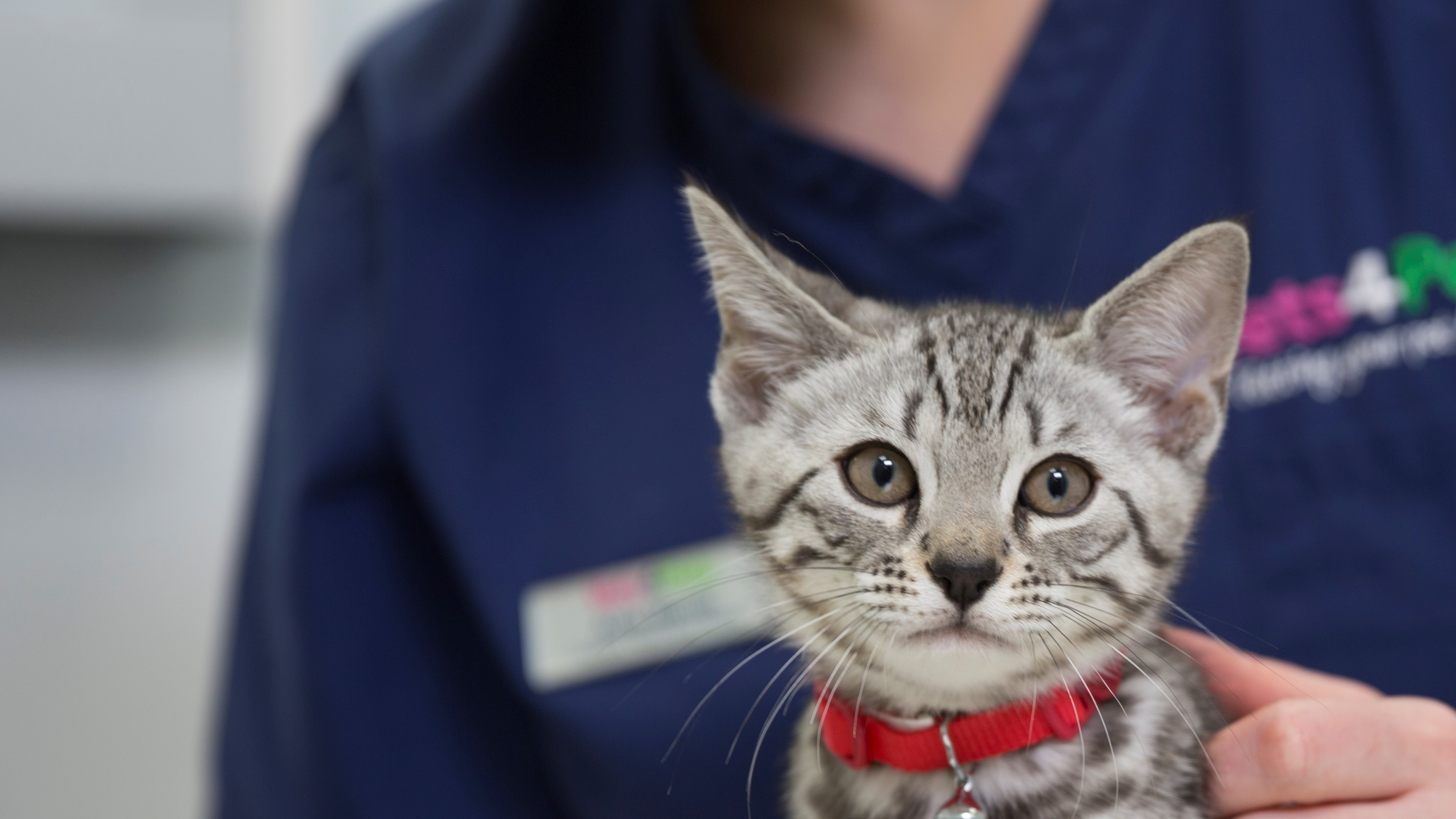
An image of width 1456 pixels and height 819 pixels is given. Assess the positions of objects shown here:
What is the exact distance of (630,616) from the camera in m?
1.00

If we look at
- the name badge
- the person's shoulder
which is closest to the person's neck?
the person's shoulder

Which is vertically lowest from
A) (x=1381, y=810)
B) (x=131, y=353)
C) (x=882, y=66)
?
(x=1381, y=810)

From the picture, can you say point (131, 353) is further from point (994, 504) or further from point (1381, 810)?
point (1381, 810)

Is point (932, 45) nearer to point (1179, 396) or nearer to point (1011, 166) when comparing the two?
point (1011, 166)

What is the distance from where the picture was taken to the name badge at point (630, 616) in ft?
3.20

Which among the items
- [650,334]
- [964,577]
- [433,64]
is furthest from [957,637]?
[433,64]

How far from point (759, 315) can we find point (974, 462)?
0.51ft

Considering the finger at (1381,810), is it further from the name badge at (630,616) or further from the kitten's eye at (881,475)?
the name badge at (630,616)

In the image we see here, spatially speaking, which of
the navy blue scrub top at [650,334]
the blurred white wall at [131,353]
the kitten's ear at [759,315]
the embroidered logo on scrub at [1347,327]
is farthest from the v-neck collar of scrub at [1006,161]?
the blurred white wall at [131,353]

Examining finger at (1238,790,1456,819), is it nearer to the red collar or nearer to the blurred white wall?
the red collar

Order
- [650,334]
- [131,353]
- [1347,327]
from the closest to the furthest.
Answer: [1347,327], [650,334], [131,353]

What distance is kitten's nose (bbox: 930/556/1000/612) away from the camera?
48cm

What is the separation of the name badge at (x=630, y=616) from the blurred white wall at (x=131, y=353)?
0.67 meters

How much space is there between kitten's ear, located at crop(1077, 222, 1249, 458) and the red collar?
0.14 metres
